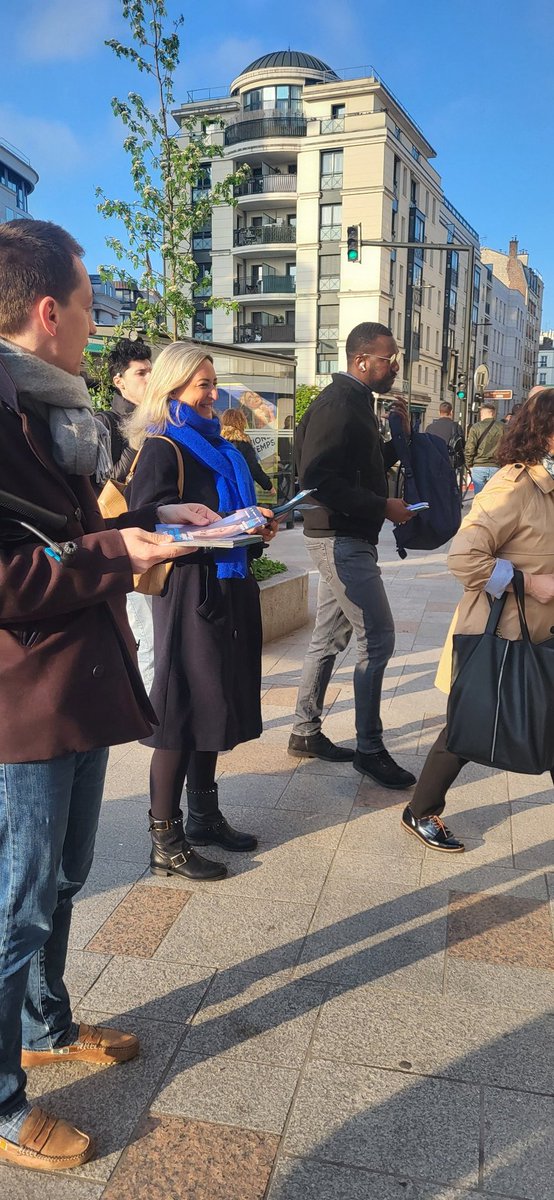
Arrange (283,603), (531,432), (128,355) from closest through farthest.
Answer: (531,432)
(128,355)
(283,603)

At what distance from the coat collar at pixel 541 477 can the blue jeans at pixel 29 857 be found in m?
1.87

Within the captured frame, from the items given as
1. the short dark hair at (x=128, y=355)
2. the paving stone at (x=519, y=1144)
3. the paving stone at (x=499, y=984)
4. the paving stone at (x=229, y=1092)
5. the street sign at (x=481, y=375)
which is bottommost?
the paving stone at (x=499, y=984)

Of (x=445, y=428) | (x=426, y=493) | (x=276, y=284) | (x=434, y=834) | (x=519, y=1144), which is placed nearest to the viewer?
(x=519, y=1144)

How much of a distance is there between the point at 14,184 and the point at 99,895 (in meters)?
67.5

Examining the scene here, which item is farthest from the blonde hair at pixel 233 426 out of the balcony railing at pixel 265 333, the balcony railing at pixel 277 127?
the balcony railing at pixel 277 127

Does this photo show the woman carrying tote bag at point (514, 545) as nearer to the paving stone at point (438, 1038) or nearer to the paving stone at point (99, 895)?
the paving stone at point (438, 1038)

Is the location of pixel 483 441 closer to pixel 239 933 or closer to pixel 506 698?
pixel 506 698

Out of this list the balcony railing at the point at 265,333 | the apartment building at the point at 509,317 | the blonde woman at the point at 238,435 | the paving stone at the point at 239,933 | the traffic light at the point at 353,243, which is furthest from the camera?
the apartment building at the point at 509,317

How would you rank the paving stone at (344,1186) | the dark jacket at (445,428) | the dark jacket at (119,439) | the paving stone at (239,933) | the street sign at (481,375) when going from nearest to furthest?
the paving stone at (344,1186)
the paving stone at (239,933)
the dark jacket at (119,439)
the dark jacket at (445,428)
the street sign at (481,375)

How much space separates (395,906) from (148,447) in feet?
6.29

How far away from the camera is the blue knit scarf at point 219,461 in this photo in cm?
307

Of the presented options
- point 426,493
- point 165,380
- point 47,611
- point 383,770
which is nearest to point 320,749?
point 383,770

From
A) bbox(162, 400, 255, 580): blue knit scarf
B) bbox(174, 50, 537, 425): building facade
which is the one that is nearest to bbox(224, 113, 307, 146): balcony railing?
bbox(174, 50, 537, 425): building facade

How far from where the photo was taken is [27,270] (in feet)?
5.55
